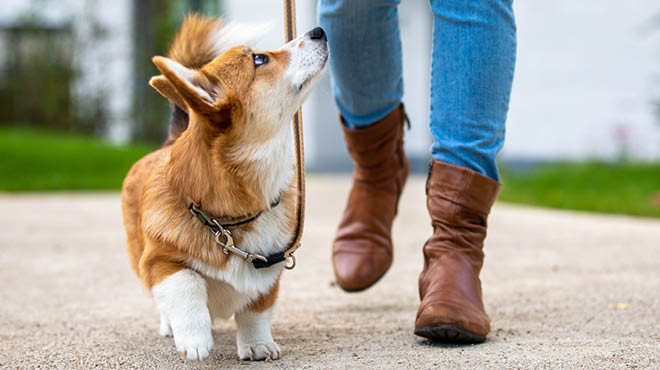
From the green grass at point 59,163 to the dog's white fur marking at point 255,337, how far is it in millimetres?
6073

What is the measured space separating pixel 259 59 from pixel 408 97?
29.2 ft

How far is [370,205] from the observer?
99.8 inches

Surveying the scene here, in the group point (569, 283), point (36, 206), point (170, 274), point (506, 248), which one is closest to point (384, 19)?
point (170, 274)

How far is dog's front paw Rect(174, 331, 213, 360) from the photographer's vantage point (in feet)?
5.47

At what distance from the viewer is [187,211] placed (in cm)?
183

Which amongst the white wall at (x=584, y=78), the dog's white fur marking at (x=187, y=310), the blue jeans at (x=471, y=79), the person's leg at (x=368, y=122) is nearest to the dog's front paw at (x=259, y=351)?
the dog's white fur marking at (x=187, y=310)

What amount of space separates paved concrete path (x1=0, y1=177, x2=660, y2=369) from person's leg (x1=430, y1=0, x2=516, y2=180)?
0.51 m

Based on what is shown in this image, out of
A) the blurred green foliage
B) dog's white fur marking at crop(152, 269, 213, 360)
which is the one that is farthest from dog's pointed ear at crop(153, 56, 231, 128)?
A: the blurred green foliage

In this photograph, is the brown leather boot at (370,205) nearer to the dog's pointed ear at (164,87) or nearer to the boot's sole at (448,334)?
the boot's sole at (448,334)

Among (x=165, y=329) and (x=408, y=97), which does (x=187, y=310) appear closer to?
(x=165, y=329)

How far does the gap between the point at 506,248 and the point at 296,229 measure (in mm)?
1981

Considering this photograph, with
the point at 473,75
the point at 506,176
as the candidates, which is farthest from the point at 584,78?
the point at 473,75

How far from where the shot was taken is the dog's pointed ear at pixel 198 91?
1.63m

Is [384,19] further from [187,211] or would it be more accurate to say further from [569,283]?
[569,283]
